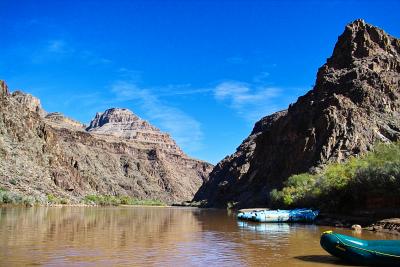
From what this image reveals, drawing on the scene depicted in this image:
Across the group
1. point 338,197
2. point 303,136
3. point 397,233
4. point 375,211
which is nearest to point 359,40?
point 303,136

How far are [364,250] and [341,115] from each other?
79961 millimetres

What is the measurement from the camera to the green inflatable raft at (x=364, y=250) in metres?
18.7

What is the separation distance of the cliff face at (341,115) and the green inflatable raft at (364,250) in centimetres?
6820

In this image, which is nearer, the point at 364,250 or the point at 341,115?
the point at 364,250

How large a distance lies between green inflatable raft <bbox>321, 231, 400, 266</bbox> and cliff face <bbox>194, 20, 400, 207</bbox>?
68.2m

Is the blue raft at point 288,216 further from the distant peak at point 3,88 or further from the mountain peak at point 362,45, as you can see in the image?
the distant peak at point 3,88

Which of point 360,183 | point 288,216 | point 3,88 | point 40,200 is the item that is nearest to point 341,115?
point 288,216

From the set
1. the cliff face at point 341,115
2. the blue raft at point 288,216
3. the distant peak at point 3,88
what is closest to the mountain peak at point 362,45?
the cliff face at point 341,115

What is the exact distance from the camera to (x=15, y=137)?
123 m

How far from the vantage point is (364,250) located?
1933 centimetres

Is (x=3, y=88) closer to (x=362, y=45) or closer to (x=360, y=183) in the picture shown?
(x=362, y=45)

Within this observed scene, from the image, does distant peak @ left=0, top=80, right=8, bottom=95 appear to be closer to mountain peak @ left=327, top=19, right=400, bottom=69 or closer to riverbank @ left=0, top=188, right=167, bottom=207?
riverbank @ left=0, top=188, right=167, bottom=207

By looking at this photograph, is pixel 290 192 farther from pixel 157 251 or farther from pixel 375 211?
pixel 157 251

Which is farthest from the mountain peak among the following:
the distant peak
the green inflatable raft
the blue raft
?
the green inflatable raft
